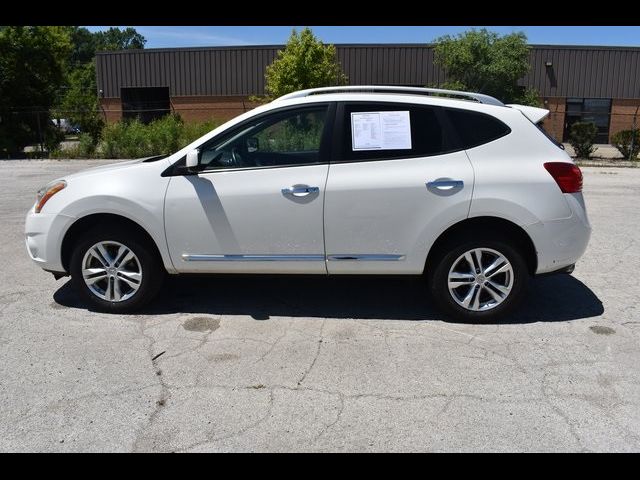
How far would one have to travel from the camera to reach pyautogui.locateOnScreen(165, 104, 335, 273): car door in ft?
15.5

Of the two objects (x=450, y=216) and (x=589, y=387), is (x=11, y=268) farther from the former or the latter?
(x=589, y=387)

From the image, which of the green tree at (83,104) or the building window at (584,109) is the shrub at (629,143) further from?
the green tree at (83,104)

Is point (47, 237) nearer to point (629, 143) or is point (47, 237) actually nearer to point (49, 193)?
point (49, 193)

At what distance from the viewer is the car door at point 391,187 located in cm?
464

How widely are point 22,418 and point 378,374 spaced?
2.21 meters

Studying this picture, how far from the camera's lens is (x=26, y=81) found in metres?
25.0

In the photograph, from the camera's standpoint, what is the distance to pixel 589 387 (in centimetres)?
380

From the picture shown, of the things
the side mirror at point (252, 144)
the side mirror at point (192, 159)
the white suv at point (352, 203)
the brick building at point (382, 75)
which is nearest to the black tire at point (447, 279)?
the white suv at point (352, 203)

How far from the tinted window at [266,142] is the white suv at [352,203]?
1 cm

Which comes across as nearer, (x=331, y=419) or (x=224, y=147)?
(x=331, y=419)

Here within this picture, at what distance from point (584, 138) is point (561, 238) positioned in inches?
759
